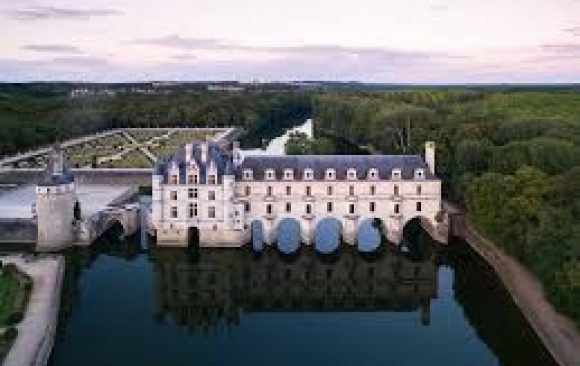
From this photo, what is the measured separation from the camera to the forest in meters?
39.8

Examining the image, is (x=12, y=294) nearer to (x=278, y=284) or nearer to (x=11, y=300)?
(x=11, y=300)

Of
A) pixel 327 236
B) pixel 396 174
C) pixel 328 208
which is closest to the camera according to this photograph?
pixel 328 208

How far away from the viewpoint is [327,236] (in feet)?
188

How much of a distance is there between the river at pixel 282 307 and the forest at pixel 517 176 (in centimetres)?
292

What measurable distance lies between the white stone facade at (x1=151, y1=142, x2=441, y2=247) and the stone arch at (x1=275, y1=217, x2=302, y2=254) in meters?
0.97

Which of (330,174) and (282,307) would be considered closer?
(282,307)

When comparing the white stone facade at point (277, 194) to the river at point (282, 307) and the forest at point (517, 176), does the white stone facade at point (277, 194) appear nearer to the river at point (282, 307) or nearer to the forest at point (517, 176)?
the river at point (282, 307)

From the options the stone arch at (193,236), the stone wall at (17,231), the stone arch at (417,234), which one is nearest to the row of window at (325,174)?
the stone arch at (417,234)

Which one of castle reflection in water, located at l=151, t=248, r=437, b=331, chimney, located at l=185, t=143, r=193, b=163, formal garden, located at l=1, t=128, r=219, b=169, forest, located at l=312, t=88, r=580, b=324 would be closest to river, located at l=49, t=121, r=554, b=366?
castle reflection in water, located at l=151, t=248, r=437, b=331

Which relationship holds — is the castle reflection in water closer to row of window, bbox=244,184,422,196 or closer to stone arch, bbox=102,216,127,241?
row of window, bbox=244,184,422,196

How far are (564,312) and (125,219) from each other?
1253 inches

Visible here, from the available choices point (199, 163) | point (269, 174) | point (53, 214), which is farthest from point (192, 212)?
point (53, 214)

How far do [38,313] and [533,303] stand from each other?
2424 centimetres

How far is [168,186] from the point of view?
52.9m
